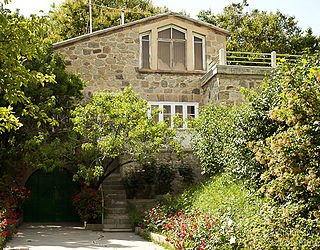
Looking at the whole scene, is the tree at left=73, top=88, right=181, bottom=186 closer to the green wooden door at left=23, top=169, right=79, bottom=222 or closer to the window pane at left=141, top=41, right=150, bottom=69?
the green wooden door at left=23, top=169, right=79, bottom=222

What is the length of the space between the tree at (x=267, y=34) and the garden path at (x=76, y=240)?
17.4 metres

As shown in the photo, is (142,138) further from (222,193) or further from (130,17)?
Answer: (130,17)

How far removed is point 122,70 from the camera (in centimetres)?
1809

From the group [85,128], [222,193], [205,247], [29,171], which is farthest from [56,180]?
[205,247]

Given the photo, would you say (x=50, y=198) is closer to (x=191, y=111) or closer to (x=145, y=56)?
(x=191, y=111)

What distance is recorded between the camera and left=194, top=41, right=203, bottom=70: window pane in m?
18.8

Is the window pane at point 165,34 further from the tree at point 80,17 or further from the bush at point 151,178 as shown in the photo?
the tree at point 80,17

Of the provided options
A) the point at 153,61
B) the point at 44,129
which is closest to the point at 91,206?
the point at 44,129

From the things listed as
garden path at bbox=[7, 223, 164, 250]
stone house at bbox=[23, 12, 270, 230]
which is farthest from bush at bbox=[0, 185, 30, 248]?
stone house at bbox=[23, 12, 270, 230]

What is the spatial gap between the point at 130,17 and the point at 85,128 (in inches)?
615

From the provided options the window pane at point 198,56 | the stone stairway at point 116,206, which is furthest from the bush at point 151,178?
the window pane at point 198,56

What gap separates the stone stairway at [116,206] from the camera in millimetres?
13562

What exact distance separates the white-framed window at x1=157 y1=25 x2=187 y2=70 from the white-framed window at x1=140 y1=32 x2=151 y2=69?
44 cm

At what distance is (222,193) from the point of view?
11.2m
